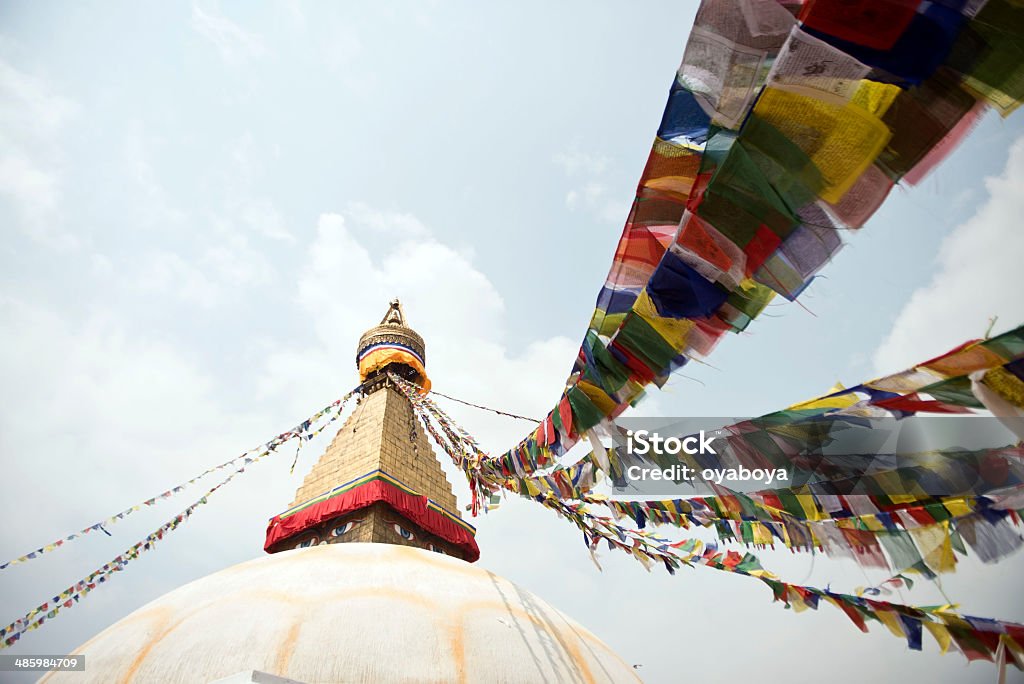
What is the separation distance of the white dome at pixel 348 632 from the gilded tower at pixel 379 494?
7.85 ft

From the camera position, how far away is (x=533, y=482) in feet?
14.1

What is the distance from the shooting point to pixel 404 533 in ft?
28.0

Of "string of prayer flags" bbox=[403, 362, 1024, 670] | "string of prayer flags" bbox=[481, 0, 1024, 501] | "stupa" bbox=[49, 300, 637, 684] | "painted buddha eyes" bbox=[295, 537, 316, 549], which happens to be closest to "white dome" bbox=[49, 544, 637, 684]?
"stupa" bbox=[49, 300, 637, 684]

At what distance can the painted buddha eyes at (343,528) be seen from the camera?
27.2 feet

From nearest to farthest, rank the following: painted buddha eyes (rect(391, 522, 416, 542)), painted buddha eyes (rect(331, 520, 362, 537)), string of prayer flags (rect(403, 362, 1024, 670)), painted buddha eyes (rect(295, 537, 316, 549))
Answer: string of prayer flags (rect(403, 362, 1024, 670))
painted buddha eyes (rect(331, 520, 362, 537))
painted buddha eyes (rect(391, 522, 416, 542))
painted buddha eyes (rect(295, 537, 316, 549))

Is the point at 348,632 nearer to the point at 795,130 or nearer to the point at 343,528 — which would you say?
the point at 343,528

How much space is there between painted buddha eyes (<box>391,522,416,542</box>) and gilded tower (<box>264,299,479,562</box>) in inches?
0.6

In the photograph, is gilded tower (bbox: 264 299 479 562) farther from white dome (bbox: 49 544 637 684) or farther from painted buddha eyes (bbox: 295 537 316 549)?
white dome (bbox: 49 544 637 684)

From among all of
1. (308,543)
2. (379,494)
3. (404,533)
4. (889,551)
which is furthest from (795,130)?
(308,543)

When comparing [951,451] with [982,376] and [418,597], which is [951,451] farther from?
[418,597]

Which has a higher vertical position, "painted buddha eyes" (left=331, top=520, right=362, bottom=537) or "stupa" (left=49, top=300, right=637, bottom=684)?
"painted buddha eyes" (left=331, top=520, right=362, bottom=537)

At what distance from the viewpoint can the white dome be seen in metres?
4.16

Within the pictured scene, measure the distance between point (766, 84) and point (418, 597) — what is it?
5.13 meters

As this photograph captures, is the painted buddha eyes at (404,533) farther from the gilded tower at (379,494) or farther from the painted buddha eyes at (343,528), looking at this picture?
the painted buddha eyes at (343,528)
